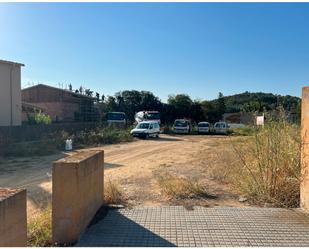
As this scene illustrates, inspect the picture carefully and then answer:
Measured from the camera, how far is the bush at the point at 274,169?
6219mm

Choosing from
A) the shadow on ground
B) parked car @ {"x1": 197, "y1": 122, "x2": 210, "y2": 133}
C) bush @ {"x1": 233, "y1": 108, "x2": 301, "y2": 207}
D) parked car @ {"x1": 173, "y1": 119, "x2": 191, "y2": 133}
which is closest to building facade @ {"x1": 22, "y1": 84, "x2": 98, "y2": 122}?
parked car @ {"x1": 173, "y1": 119, "x2": 191, "y2": 133}

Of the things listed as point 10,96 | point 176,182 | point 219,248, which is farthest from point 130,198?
point 10,96

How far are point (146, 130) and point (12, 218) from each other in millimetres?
25016

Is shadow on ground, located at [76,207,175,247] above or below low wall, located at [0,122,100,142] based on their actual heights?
below

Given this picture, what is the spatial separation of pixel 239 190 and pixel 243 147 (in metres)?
2.45

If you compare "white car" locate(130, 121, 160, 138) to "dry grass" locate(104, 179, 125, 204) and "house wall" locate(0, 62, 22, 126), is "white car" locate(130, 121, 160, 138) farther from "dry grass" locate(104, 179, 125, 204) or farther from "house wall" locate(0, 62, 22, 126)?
"dry grass" locate(104, 179, 125, 204)

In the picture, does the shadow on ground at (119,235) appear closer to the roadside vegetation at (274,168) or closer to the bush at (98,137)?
the roadside vegetation at (274,168)

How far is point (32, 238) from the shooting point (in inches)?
175

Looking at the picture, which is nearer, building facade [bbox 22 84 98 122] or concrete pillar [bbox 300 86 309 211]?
concrete pillar [bbox 300 86 309 211]

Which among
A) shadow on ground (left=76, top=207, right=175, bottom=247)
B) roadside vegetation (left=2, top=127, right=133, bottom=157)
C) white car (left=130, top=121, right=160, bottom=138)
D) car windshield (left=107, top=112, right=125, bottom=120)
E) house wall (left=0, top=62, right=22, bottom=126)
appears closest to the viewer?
shadow on ground (left=76, top=207, right=175, bottom=247)

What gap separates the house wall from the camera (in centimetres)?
2283

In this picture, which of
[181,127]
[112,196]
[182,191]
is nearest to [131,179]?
[182,191]

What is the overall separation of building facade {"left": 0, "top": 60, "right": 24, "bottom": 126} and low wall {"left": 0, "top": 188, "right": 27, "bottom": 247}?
21.4 meters

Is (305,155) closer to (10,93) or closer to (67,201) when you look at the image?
(67,201)
